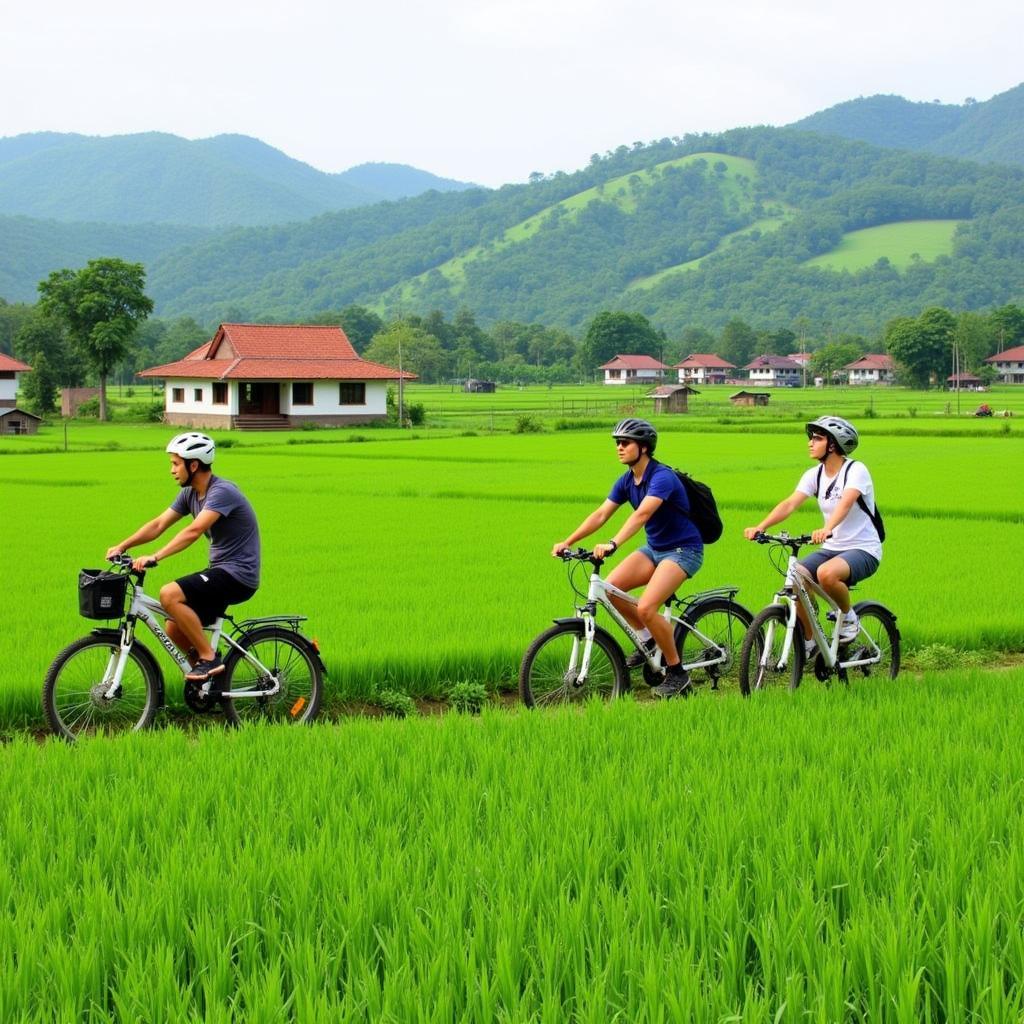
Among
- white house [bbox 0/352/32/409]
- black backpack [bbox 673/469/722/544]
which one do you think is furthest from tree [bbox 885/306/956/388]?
black backpack [bbox 673/469/722/544]

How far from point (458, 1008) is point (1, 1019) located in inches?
50.9

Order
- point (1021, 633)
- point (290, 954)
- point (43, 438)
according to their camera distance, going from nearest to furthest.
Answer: point (290, 954) < point (1021, 633) < point (43, 438)

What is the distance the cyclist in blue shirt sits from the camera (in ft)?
27.8

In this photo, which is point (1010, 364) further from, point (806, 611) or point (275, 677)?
point (275, 677)

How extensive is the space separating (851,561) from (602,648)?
1842 mm

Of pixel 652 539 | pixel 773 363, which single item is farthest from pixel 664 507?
pixel 773 363

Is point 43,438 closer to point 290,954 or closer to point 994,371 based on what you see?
point 290,954

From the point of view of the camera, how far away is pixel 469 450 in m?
42.9

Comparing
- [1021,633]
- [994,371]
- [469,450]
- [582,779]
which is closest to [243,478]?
[469,450]

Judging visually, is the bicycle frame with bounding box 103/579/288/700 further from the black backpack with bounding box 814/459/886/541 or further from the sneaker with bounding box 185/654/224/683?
the black backpack with bounding box 814/459/886/541

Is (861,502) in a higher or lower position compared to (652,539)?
higher

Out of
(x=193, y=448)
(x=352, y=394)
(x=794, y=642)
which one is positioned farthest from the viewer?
(x=352, y=394)

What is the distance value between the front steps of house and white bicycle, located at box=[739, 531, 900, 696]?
5342cm

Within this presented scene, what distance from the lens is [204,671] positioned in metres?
8.12
